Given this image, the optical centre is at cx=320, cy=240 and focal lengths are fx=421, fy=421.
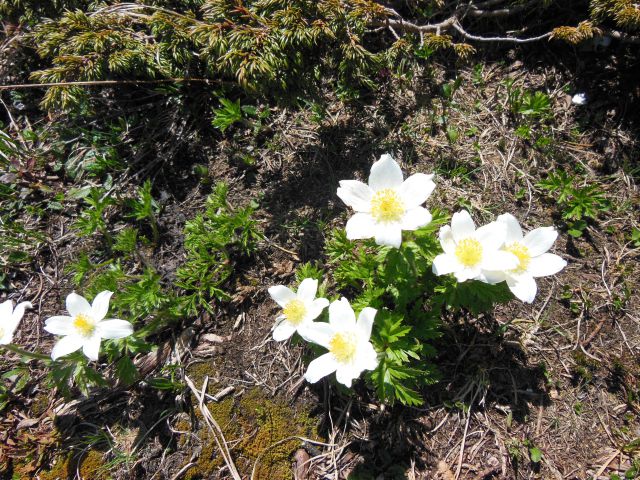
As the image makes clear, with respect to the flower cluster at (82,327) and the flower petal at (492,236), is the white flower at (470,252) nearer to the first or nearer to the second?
the flower petal at (492,236)

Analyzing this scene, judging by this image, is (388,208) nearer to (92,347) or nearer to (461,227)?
(461,227)

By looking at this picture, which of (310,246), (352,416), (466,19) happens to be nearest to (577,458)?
(352,416)

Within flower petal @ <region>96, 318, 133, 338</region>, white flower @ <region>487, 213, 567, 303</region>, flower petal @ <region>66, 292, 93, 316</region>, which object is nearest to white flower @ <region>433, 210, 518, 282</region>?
white flower @ <region>487, 213, 567, 303</region>

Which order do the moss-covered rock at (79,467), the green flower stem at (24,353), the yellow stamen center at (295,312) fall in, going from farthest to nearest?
the moss-covered rock at (79,467) < the green flower stem at (24,353) < the yellow stamen center at (295,312)

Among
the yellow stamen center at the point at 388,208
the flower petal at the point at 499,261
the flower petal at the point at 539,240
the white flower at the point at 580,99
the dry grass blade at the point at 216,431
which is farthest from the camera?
the white flower at the point at 580,99

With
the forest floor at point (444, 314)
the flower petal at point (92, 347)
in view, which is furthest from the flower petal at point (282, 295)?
the flower petal at point (92, 347)

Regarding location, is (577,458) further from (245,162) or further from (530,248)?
(245,162)

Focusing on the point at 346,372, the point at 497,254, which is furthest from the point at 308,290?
the point at 497,254

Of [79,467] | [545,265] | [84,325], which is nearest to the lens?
[545,265]

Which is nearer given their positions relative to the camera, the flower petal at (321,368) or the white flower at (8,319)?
the flower petal at (321,368)
